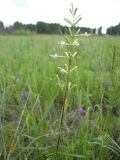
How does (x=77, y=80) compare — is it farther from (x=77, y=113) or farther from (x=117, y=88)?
(x=77, y=113)

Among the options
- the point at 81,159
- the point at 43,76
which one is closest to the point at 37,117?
the point at 81,159

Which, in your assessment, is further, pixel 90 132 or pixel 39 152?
pixel 90 132

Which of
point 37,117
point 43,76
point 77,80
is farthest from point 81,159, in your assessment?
point 43,76

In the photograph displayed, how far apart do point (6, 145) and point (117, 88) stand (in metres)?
1.23

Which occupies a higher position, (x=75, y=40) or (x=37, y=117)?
(x=75, y=40)

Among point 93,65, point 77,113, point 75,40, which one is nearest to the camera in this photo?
point 75,40

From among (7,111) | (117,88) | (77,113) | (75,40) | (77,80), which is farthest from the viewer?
(77,80)

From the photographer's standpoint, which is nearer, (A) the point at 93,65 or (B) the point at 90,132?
(B) the point at 90,132

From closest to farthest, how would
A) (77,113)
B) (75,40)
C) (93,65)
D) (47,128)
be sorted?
1. (75,40)
2. (47,128)
3. (77,113)
4. (93,65)

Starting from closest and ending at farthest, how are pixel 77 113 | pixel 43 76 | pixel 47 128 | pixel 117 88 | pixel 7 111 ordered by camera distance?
pixel 47 128, pixel 77 113, pixel 7 111, pixel 117 88, pixel 43 76

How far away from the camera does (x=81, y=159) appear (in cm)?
175

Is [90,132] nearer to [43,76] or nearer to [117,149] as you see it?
[117,149]

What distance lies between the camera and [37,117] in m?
2.18

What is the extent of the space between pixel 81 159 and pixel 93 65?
2.37 meters
